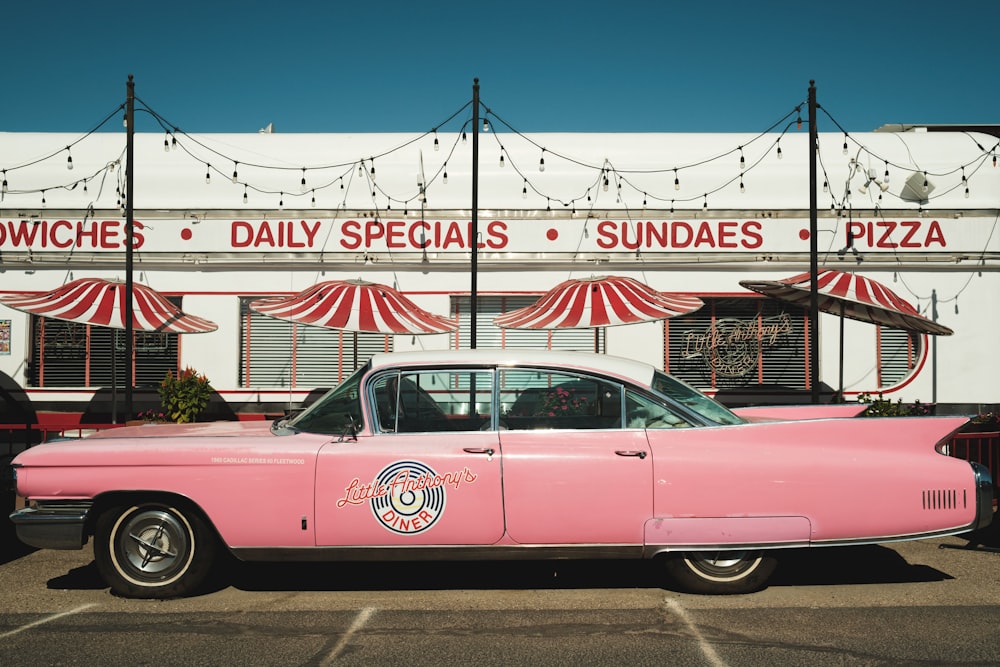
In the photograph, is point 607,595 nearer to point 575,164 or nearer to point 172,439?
point 172,439

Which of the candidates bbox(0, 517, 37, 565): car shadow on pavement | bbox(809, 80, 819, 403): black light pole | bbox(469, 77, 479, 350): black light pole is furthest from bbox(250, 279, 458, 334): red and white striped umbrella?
bbox(809, 80, 819, 403): black light pole

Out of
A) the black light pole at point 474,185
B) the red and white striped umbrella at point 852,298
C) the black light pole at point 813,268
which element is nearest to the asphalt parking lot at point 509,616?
the black light pole at point 813,268

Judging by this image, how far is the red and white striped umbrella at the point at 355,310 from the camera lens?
10.3 metres

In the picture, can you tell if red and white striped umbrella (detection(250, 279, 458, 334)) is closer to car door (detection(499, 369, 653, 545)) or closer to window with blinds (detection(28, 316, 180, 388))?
window with blinds (detection(28, 316, 180, 388))

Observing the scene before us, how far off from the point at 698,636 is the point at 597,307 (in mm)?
6490

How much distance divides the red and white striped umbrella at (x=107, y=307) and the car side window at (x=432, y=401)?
6.76 metres

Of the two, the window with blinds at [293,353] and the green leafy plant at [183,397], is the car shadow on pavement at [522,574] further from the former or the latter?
the window with blinds at [293,353]

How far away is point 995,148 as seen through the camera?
1329 centimetres

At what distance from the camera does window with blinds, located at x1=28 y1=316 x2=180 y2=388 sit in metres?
12.9

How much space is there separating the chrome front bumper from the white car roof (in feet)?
6.55

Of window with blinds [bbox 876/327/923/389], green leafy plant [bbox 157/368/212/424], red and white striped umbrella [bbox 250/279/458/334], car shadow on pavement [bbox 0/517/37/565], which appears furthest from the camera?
window with blinds [bbox 876/327/923/389]

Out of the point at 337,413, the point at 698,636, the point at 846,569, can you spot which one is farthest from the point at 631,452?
the point at 846,569

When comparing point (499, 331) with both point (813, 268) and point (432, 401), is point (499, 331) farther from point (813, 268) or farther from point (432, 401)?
point (432, 401)

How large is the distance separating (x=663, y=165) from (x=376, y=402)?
9.39m
